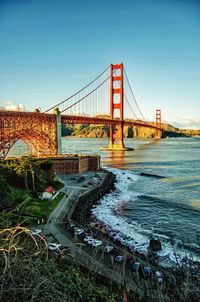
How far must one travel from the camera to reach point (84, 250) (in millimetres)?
19547

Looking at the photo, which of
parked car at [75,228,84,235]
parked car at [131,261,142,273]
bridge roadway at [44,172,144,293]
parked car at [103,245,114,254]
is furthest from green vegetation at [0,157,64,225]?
parked car at [131,261,142,273]

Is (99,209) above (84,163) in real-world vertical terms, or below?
below

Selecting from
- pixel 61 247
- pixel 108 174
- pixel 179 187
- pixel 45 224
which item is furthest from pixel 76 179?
pixel 61 247

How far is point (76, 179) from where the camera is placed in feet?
145

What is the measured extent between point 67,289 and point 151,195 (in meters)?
34.0

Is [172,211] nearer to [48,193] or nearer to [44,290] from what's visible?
[48,193]

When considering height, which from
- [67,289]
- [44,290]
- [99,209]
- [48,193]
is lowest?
[99,209]

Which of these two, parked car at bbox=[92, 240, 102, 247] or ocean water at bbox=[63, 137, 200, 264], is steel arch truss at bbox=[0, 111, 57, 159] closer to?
ocean water at bbox=[63, 137, 200, 264]

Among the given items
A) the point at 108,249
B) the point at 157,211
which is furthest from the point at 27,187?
the point at 108,249

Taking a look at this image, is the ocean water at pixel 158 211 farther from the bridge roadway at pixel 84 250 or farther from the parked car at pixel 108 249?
the bridge roadway at pixel 84 250

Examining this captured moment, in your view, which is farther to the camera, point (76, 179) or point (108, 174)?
point (108, 174)

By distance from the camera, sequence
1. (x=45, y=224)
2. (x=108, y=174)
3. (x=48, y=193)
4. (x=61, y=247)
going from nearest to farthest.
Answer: (x=61, y=247)
(x=45, y=224)
(x=48, y=193)
(x=108, y=174)

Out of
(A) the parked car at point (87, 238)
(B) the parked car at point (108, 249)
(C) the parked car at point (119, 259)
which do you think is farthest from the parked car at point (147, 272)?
(A) the parked car at point (87, 238)

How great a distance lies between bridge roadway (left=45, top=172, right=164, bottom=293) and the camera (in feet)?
49.5
